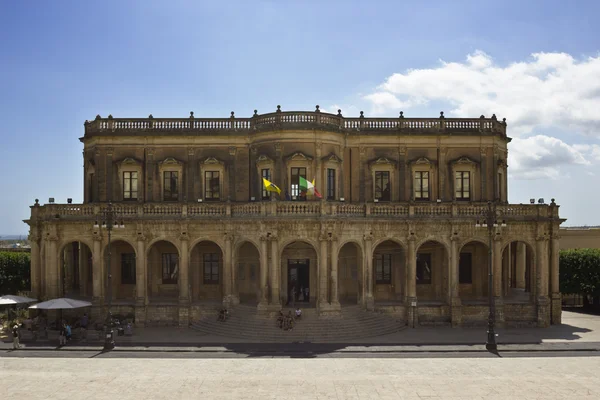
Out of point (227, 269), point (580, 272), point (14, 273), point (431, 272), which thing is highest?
point (227, 269)

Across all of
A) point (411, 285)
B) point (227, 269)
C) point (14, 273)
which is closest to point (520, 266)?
point (411, 285)

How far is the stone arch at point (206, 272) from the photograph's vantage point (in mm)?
40031

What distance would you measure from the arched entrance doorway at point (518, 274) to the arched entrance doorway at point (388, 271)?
777 cm

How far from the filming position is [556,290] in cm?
3866

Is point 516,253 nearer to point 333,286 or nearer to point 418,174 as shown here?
point 418,174

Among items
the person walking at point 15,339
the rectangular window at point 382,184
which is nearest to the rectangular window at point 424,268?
the rectangular window at point 382,184

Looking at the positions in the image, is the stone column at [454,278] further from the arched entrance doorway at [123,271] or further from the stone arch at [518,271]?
the arched entrance doorway at [123,271]

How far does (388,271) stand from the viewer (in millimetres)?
40562

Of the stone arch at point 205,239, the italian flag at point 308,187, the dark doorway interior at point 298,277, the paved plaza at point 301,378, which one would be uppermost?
the italian flag at point 308,187

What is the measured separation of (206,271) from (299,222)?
31.4 feet

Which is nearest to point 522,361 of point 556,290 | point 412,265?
point 412,265

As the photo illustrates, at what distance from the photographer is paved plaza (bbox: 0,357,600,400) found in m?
21.8

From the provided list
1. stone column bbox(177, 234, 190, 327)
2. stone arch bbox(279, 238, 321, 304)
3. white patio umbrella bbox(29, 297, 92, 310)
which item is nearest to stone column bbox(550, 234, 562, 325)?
stone arch bbox(279, 238, 321, 304)

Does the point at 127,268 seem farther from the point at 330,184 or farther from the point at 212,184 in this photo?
the point at 330,184
